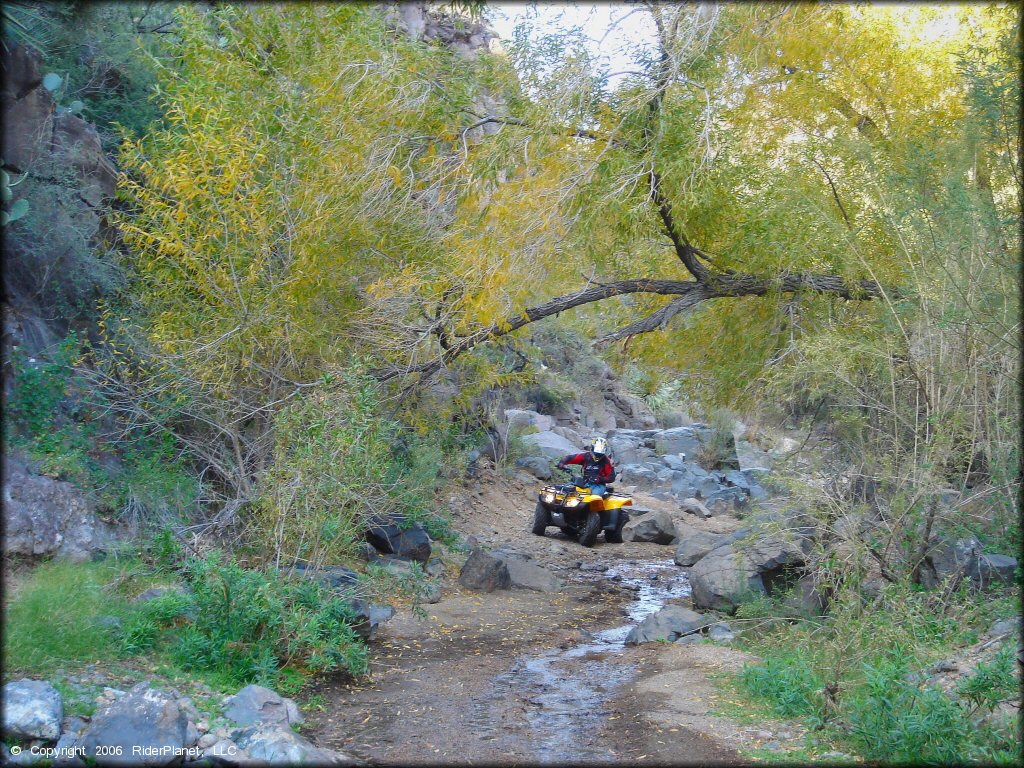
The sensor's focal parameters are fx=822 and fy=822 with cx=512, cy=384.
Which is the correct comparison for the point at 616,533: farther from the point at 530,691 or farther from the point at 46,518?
the point at 46,518

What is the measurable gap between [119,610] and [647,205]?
6130mm

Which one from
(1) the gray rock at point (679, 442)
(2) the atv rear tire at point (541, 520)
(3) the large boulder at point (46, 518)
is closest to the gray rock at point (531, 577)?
(2) the atv rear tire at point (541, 520)

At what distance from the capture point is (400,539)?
11.5 meters

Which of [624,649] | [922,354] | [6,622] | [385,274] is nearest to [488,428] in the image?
[385,274]

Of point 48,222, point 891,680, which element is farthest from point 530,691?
point 48,222

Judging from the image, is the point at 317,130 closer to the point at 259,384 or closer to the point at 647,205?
the point at 259,384

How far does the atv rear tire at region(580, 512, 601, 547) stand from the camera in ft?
49.1

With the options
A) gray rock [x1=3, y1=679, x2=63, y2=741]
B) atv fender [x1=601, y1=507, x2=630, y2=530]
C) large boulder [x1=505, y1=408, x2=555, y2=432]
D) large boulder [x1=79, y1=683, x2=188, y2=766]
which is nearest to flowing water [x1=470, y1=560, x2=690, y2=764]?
large boulder [x1=79, y1=683, x2=188, y2=766]

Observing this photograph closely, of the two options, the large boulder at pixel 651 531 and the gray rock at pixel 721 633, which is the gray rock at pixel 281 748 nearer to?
the gray rock at pixel 721 633

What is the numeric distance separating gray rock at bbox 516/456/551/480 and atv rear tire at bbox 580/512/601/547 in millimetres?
5740

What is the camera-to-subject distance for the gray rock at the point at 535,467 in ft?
68.6

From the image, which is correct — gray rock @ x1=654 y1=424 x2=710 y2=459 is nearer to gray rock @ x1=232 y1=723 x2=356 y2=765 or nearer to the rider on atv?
the rider on atv

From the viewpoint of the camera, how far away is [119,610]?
630 cm

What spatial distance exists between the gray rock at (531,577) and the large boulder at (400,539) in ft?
3.79
